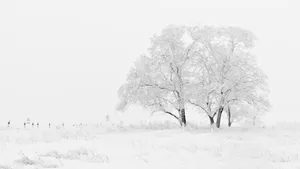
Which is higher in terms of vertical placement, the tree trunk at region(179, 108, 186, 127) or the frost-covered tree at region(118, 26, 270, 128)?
the frost-covered tree at region(118, 26, 270, 128)

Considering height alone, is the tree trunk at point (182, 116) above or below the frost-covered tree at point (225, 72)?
below

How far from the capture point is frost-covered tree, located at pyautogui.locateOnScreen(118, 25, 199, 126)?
96.0 ft

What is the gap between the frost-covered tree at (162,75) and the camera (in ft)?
96.0

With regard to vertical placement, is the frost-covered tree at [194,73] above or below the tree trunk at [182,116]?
above

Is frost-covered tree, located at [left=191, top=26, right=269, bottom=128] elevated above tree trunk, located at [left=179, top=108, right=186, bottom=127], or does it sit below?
above

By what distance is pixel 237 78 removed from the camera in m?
27.1

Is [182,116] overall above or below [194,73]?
below

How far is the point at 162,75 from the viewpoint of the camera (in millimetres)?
29672

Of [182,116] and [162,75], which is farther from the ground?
[162,75]

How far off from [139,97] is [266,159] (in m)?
18.5

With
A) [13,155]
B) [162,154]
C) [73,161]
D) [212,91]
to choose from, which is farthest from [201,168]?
[212,91]

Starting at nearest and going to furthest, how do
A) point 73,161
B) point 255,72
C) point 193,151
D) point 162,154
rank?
point 73,161 < point 162,154 < point 193,151 < point 255,72

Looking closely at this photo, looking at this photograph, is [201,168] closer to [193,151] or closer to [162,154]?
[162,154]

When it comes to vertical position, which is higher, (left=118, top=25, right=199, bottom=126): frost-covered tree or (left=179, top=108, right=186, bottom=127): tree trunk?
(left=118, top=25, right=199, bottom=126): frost-covered tree
